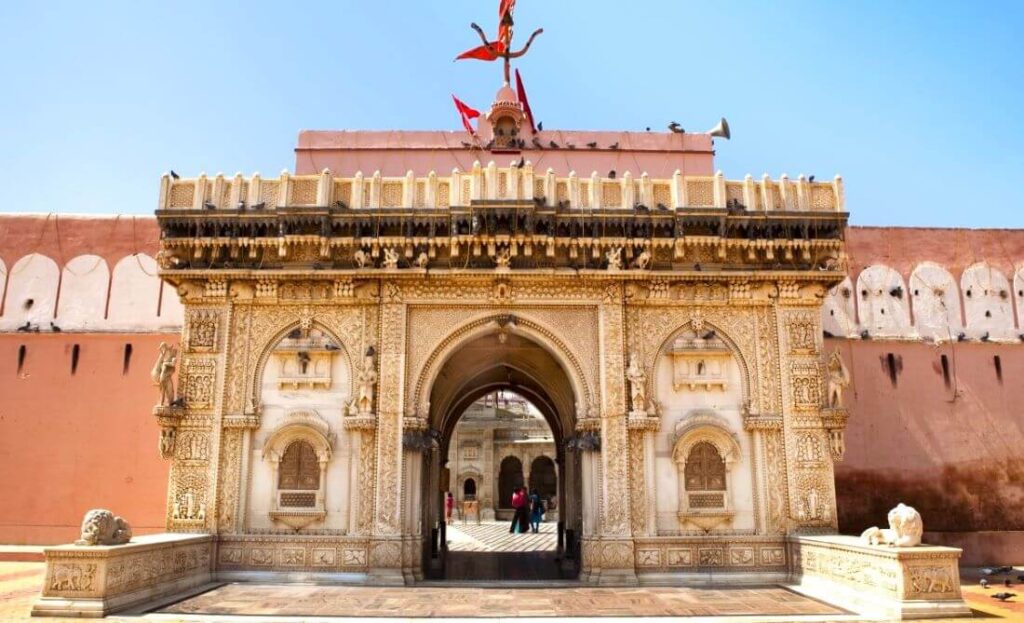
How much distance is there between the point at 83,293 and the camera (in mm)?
15062

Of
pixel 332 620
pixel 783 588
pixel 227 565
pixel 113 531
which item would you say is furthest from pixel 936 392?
pixel 113 531

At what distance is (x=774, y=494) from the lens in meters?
11.4

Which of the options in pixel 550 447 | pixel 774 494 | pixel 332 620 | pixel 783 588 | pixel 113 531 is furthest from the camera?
pixel 550 447

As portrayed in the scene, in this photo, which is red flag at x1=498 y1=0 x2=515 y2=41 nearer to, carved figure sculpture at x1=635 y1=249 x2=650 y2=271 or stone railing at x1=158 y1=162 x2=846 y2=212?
stone railing at x1=158 y1=162 x2=846 y2=212

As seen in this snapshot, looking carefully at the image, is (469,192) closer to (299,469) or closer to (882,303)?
(299,469)

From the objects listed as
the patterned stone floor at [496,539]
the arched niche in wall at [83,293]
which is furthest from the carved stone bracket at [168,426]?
the patterned stone floor at [496,539]

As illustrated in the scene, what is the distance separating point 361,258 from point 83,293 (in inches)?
267

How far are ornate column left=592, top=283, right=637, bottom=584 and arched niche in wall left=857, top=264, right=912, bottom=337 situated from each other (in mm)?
5714

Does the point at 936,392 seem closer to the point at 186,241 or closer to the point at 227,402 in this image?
the point at 227,402

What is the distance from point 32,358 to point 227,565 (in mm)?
6605

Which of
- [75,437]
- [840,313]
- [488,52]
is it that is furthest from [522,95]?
[75,437]

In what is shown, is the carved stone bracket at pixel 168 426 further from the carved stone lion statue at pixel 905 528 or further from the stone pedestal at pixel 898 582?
the carved stone lion statue at pixel 905 528

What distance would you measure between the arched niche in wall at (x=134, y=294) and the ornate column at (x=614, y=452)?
8.73 metres

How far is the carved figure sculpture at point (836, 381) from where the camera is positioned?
11477 mm
